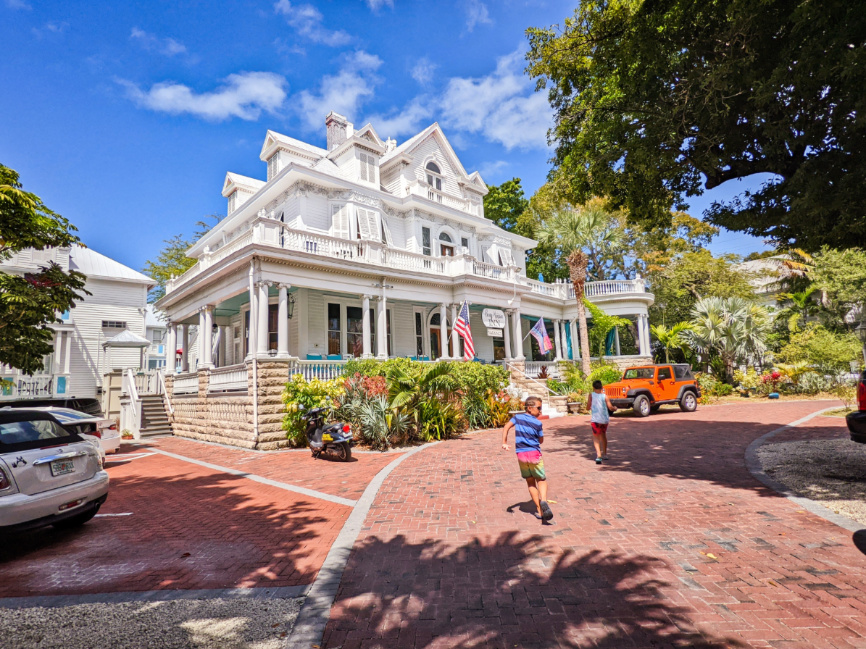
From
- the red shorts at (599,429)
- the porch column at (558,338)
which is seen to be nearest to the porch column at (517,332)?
the porch column at (558,338)

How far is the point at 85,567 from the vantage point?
4887 millimetres

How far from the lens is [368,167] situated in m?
20.8

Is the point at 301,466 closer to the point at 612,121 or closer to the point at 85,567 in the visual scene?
the point at 85,567

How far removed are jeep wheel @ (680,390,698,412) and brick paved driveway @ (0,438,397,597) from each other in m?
13.5

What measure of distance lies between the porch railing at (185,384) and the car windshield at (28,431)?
11.4 meters

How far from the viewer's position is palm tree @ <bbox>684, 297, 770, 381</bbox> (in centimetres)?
2397

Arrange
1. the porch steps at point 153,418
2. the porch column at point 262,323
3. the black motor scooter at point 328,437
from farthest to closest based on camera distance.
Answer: the porch steps at point 153,418
the porch column at point 262,323
the black motor scooter at point 328,437

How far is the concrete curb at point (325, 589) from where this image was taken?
3.33m

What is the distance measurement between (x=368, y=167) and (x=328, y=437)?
1433 centimetres

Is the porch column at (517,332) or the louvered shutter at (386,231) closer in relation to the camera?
the louvered shutter at (386,231)

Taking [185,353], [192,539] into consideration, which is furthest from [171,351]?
[192,539]

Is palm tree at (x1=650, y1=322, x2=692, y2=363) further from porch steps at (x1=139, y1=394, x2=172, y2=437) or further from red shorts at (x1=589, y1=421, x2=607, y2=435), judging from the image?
porch steps at (x1=139, y1=394, x2=172, y2=437)

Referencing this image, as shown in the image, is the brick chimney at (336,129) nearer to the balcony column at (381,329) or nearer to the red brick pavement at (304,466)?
the balcony column at (381,329)

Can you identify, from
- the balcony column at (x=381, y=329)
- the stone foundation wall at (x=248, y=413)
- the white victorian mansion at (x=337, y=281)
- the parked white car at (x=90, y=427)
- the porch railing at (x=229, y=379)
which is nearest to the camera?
the parked white car at (x=90, y=427)
